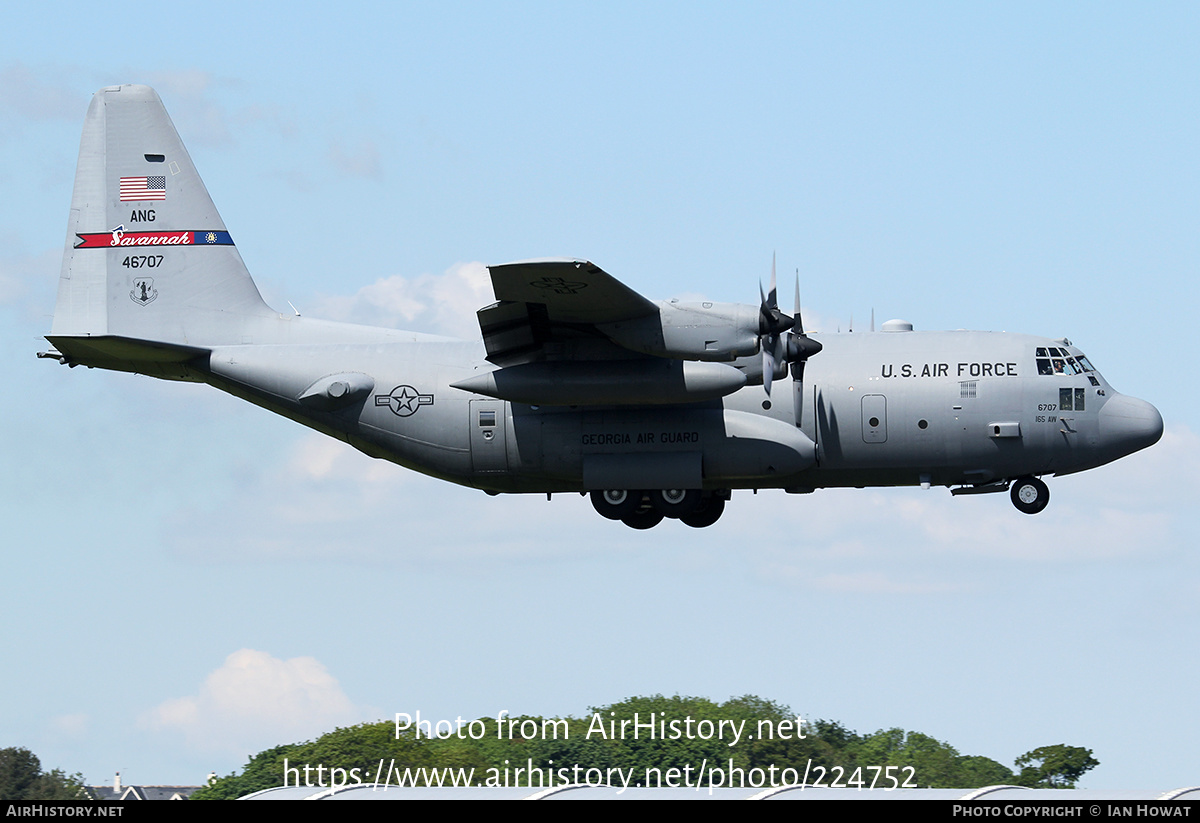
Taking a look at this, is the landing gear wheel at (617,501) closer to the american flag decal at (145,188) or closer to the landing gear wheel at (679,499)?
the landing gear wheel at (679,499)

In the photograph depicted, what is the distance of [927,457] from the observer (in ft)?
87.6

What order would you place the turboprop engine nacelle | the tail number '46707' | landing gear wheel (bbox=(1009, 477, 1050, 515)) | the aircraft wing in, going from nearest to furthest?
the aircraft wing < the turboprop engine nacelle < landing gear wheel (bbox=(1009, 477, 1050, 515)) < the tail number '46707'

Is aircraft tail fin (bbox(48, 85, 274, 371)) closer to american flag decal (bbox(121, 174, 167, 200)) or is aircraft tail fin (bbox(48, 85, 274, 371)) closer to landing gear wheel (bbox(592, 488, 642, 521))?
american flag decal (bbox(121, 174, 167, 200))

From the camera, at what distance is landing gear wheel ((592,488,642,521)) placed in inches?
1090

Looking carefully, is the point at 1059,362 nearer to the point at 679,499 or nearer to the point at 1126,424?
the point at 1126,424

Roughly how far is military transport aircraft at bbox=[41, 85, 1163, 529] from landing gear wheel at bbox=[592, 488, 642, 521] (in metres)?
0.04

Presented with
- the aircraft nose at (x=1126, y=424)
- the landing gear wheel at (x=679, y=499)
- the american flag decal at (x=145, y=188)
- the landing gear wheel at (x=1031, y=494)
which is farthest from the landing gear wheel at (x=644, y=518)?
the american flag decal at (x=145, y=188)

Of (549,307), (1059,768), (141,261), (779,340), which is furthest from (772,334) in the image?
(1059,768)

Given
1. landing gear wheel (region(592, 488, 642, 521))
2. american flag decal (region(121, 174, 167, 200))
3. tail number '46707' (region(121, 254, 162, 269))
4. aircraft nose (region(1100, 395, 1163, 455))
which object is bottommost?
landing gear wheel (region(592, 488, 642, 521))

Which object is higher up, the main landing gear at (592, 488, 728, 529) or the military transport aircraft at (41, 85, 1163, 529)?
the military transport aircraft at (41, 85, 1163, 529)

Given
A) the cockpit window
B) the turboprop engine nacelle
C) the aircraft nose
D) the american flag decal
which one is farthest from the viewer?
the american flag decal

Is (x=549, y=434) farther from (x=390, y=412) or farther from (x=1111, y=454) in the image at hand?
(x=1111, y=454)

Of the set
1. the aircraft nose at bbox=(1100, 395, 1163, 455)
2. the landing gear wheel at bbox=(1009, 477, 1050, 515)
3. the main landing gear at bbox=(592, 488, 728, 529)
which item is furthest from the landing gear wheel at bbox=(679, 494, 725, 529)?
the aircraft nose at bbox=(1100, 395, 1163, 455)
